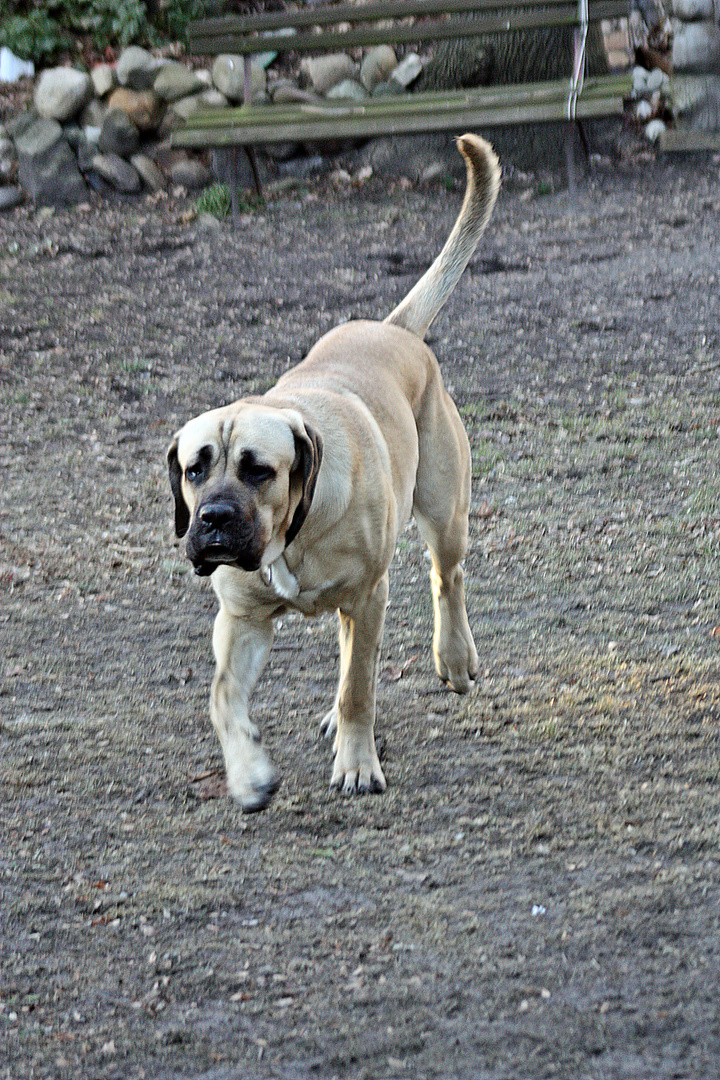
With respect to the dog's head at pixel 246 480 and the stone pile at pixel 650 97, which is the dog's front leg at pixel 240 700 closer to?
the dog's head at pixel 246 480

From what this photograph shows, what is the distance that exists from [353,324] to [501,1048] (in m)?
2.71

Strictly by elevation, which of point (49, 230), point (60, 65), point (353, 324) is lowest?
point (49, 230)

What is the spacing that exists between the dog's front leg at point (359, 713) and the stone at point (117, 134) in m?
8.85

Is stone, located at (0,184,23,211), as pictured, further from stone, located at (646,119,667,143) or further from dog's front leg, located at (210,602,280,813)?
dog's front leg, located at (210,602,280,813)

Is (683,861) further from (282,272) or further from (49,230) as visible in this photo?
(49,230)

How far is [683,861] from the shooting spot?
3.07m

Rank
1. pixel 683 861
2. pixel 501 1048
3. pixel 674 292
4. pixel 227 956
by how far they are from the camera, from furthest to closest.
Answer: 1. pixel 674 292
2. pixel 683 861
3. pixel 227 956
4. pixel 501 1048

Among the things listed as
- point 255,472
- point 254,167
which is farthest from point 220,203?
point 255,472

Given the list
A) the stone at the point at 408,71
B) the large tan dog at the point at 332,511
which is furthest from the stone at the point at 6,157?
the large tan dog at the point at 332,511

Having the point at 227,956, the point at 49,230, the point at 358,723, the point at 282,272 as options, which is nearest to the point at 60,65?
the point at 49,230

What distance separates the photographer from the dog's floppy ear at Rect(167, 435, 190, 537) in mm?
3246

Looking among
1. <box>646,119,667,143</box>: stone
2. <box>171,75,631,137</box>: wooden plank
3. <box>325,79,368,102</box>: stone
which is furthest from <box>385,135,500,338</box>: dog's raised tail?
<box>325,79,368,102</box>: stone

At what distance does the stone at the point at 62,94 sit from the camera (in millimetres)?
11281

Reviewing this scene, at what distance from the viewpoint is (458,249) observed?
4.61 m
